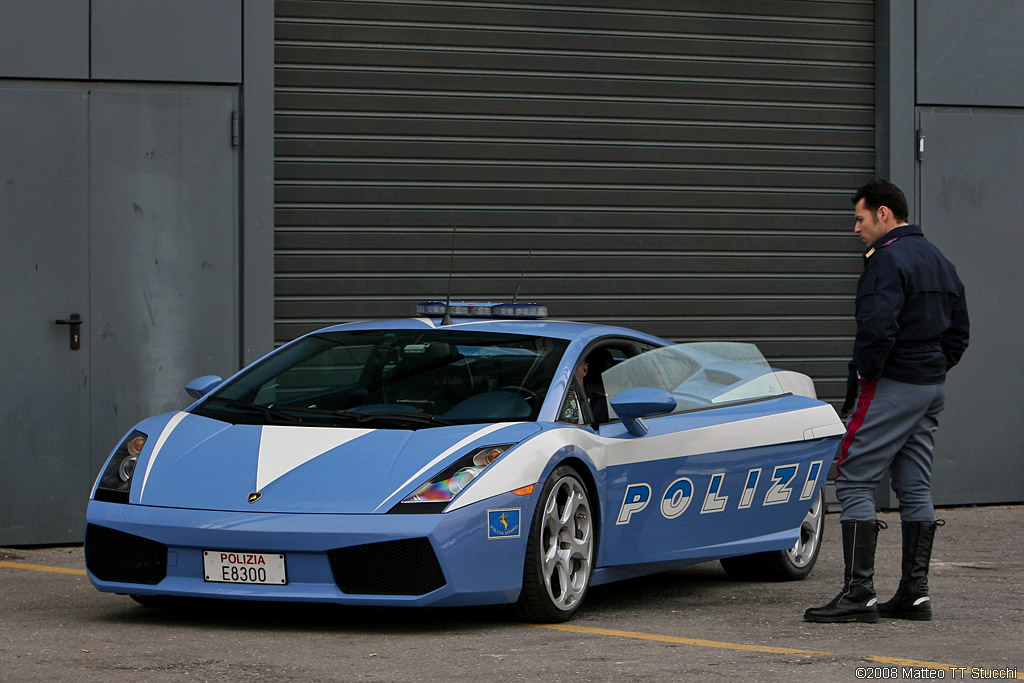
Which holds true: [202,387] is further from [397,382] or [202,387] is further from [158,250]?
[158,250]

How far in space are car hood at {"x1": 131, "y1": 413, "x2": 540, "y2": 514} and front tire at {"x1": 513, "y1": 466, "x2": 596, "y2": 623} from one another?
0.28 metres

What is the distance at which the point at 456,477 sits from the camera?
18.5 ft

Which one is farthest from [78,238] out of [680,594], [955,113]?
[955,113]

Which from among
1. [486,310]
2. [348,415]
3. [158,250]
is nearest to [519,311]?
[486,310]

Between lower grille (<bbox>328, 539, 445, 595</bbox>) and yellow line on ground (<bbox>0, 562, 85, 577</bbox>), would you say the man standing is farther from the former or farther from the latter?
yellow line on ground (<bbox>0, 562, 85, 577</bbox>)

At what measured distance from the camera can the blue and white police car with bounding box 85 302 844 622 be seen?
5500mm

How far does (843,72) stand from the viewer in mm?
11242

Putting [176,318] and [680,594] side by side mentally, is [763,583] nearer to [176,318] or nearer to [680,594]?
[680,594]

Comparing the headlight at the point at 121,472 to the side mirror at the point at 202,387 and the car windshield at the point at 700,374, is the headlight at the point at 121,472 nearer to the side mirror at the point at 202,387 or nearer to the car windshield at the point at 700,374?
the side mirror at the point at 202,387

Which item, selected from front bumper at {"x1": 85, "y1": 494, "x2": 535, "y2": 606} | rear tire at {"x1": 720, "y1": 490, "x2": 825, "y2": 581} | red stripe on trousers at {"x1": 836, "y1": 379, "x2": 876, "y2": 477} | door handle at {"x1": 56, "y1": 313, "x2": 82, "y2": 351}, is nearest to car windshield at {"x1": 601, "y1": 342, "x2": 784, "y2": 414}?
rear tire at {"x1": 720, "y1": 490, "x2": 825, "y2": 581}

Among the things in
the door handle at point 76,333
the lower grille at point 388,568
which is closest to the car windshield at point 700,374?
the lower grille at point 388,568

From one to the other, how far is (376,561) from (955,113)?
7234mm

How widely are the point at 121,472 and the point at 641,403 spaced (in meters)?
2.13

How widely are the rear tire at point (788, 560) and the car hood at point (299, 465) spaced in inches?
82.9
